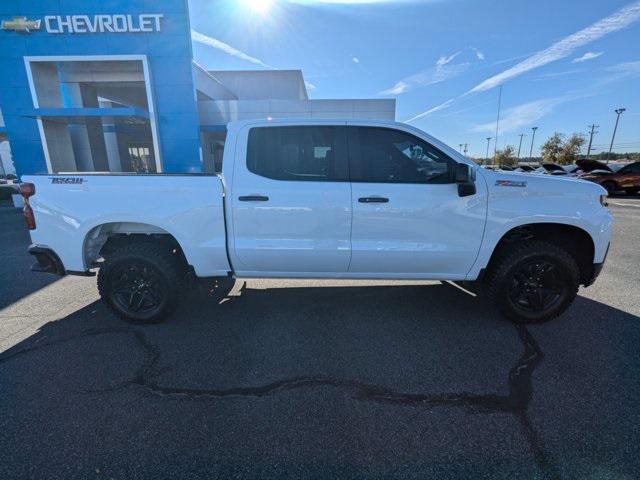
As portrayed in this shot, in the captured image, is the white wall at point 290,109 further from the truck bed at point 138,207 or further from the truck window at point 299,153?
the truck bed at point 138,207

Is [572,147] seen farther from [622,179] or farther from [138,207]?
[138,207]

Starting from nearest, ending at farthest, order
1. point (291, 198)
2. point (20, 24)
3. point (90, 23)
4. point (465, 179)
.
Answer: point (465, 179)
point (291, 198)
point (20, 24)
point (90, 23)

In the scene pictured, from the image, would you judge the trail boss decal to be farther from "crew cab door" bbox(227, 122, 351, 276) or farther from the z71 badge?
the z71 badge

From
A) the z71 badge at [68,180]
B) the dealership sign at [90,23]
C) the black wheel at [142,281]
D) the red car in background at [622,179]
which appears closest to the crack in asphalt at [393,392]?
the black wheel at [142,281]

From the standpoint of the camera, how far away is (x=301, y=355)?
122 inches

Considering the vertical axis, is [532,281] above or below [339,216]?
below

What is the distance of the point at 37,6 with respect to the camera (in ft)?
45.5

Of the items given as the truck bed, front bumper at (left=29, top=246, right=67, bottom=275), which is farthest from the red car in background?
front bumper at (left=29, top=246, right=67, bottom=275)

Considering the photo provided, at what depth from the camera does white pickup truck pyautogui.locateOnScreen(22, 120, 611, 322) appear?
3.30 metres

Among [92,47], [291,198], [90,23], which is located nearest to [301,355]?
[291,198]

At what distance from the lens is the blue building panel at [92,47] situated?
13961 millimetres

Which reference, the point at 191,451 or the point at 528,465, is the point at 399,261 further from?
the point at 191,451

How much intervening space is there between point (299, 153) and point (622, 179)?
853 inches

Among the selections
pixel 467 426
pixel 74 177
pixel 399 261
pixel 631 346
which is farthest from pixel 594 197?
pixel 74 177
